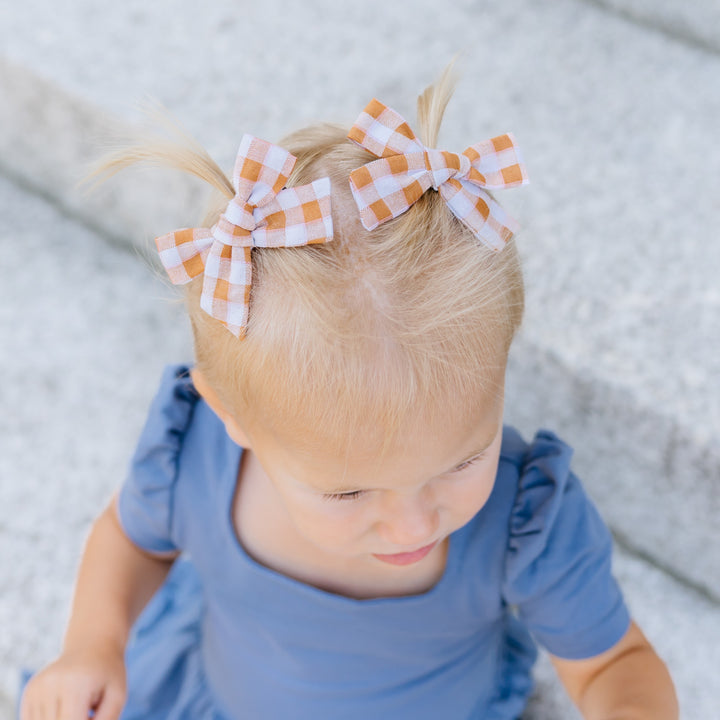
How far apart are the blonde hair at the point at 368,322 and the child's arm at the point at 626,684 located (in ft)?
1.21

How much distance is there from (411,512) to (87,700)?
1.48 feet

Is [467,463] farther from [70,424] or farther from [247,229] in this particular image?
[70,424]

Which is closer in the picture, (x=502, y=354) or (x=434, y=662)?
(x=502, y=354)

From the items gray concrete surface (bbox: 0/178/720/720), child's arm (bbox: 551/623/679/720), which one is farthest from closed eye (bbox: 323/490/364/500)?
gray concrete surface (bbox: 0/178/720/720)

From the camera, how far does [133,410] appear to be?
1.45 m

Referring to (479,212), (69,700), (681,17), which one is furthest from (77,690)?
(681,17)

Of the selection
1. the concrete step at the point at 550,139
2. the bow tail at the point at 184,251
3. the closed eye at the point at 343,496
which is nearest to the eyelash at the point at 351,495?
the closed eye at the point at 343,496

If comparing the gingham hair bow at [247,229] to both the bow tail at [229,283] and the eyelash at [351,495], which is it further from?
the eyelash at [351,495]

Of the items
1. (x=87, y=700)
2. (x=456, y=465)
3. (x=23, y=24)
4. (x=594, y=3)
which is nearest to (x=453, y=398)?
(x=456, y=465)

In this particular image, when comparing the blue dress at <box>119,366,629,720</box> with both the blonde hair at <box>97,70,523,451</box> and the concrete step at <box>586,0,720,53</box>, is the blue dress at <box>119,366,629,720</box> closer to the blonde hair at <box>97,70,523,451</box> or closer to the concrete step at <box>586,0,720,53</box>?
the blonde hair at <box>97,70,523,451</box>

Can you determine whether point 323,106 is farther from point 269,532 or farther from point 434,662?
point 434,662

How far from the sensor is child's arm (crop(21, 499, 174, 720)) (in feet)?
3.13

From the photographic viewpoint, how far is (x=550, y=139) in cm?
134

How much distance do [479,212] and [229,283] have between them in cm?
21
